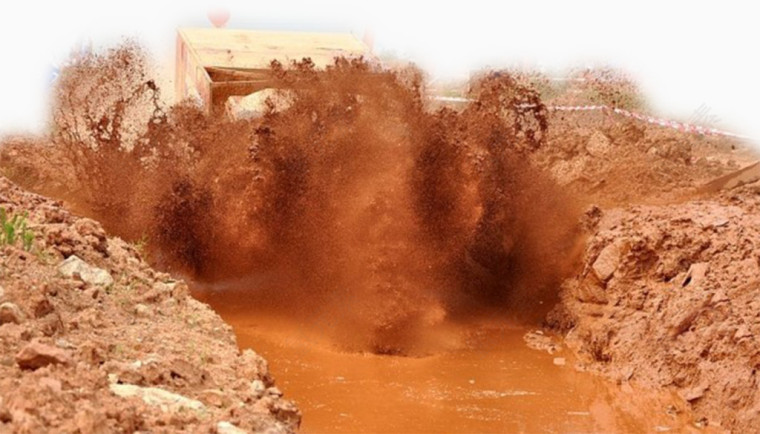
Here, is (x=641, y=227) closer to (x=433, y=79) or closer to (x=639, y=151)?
(x=639, y=151)

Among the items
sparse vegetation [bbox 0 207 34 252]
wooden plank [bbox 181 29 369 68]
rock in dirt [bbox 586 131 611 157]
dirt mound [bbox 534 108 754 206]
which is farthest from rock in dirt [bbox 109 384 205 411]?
rock in dirt [bbox 586 131 611 157]

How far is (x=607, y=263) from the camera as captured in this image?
30.9 ft

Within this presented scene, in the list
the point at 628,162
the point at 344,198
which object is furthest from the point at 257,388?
the point at 628,162

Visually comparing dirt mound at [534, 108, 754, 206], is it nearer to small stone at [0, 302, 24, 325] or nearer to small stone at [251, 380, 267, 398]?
small stone at [251, 380, 267, 398]

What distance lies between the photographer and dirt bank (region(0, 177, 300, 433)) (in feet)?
11.7

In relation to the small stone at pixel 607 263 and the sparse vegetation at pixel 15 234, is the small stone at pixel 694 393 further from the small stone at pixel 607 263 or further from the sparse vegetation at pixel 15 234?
the sparse vegetation at pixel 15 234

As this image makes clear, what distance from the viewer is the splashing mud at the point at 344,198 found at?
9508 millimetres

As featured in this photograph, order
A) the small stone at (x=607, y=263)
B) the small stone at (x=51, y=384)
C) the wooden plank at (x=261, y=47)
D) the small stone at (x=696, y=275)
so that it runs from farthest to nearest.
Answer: the wooden plank at (x=261, y=47) → the small stone at (x=607, y=263) → the small stone at (x=696, y=275) → the small stone at (x=51, y=384)

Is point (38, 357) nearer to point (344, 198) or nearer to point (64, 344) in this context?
point (64, 344)

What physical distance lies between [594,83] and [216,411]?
11.8 metres

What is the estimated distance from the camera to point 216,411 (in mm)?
4008

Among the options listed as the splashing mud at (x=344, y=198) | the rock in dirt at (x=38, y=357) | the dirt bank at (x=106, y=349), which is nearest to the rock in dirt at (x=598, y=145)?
the splashing mud at (x=344, y=198)

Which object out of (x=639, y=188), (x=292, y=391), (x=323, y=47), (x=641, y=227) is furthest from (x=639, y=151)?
(x=292, y=391)

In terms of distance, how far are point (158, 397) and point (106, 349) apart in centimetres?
48
